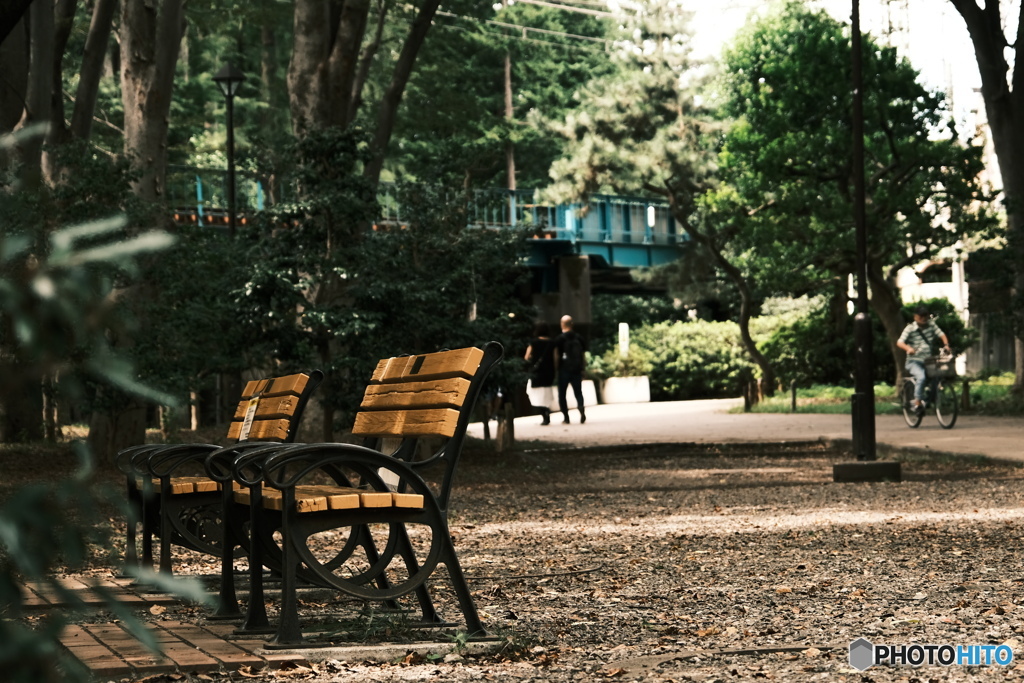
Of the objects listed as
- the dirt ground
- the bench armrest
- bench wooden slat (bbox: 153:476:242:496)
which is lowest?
the dirt ground

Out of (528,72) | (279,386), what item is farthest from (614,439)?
(528,72)

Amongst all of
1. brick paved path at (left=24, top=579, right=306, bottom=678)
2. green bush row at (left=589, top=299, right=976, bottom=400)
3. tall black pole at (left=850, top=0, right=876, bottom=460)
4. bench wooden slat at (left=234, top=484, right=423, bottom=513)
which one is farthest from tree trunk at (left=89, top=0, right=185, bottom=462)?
green bush row at (left=589, top=299, right=976, bottom=400)

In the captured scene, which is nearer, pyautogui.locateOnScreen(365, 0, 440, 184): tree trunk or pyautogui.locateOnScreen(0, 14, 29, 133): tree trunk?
pyautogui.locateOnScreen(365, 0, 440, 184): tree trunk

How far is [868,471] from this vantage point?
1252 cm

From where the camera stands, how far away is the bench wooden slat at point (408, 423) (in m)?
4.72

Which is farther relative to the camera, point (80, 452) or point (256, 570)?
point (256, 570)

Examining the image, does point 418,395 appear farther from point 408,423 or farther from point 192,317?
point 192,317

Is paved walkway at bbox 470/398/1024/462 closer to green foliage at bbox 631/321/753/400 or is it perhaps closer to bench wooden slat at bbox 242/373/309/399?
bench wooden slat at bbox 242/373/309/399

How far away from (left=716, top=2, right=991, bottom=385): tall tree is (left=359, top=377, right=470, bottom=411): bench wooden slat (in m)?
21.6

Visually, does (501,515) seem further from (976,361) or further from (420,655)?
(976,361)

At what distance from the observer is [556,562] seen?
743 cm

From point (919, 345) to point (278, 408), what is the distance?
15276 millimetres

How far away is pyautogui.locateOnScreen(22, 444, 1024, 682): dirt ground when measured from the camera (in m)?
4.42

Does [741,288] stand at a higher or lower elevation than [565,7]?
lower
